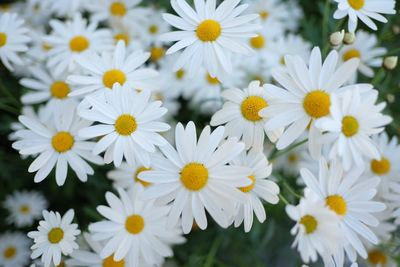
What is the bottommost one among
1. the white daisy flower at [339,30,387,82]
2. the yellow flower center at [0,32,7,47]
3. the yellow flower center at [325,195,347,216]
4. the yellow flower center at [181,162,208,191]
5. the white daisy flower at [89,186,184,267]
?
the white daisy flower at [89,186,184,267]

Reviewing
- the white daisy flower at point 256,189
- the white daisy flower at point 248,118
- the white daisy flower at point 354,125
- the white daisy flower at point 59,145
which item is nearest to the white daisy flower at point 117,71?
the white daisy flower at point 59,145

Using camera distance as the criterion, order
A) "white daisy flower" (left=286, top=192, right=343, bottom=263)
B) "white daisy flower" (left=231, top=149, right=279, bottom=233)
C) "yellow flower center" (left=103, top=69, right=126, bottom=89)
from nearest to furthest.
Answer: "white daisy flower" (left=286, top=192, right=343, bottom=263) → "white daisy flower" (left=231, top=149, right=279, bottom=233) → "yellow flower center" (left=103, top=69, right=126, bottom=89)

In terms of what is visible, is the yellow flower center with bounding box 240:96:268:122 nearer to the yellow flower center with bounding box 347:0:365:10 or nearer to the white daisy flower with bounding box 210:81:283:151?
the white daisy flower with bounding box 210:81:283:151

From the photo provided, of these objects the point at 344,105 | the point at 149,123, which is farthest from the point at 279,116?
the point at 149,123

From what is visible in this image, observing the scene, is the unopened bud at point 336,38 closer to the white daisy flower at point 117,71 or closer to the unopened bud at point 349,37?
the unopened bud at point 349,37

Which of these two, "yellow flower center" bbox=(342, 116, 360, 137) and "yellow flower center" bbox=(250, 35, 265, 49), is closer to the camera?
"yellow flower center" bbox=(342, 116, 360, 137)

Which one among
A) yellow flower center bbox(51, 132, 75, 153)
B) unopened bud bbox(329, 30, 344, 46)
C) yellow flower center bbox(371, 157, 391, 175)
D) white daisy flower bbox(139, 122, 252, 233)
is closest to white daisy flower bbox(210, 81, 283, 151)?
white daisy flower bbox(139, 122, 252, 233)

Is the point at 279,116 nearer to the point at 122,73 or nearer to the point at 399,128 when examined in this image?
the point at 122,73

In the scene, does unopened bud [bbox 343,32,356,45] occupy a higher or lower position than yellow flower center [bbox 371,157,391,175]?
higher
